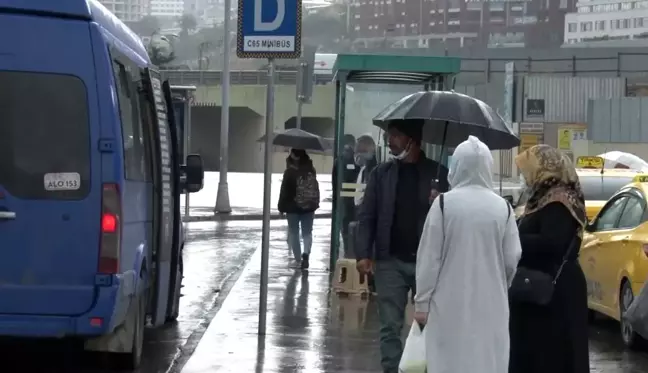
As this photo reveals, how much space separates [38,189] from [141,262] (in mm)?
1170

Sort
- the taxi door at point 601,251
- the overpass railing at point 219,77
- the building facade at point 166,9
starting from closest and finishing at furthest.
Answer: the taxi door at point 601,251 → the building facade at point 166,9 → the overpass railing at point 219,77

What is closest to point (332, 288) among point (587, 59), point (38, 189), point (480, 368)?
point (38, 189)

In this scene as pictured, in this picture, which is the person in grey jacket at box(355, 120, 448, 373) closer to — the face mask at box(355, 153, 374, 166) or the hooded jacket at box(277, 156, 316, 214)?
the face mask at box(355, 153, 374, 166)

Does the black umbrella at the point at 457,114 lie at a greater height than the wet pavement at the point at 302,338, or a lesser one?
greater

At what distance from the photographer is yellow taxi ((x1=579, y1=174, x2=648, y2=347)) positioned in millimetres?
10133

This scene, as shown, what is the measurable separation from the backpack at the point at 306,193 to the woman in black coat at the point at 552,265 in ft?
30.5

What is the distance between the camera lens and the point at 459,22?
5853 centimetres

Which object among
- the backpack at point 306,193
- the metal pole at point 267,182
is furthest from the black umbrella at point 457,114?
the backpack at point 306,193

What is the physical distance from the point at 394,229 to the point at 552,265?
4.76ft

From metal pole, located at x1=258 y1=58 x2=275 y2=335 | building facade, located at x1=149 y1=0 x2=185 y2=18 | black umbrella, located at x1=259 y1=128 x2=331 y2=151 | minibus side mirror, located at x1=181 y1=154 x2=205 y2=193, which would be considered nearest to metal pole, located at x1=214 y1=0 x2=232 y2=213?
black umbrella, located at x1=259 y1=128 x2=331 y2=151

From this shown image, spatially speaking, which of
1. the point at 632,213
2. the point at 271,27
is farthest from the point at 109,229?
the point at 632,213

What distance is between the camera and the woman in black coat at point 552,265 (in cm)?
638

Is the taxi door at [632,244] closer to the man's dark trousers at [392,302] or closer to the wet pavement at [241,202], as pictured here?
the man's dark trousers at [392,302]

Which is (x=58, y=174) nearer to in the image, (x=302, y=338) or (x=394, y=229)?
(x=394, y=229)
